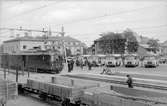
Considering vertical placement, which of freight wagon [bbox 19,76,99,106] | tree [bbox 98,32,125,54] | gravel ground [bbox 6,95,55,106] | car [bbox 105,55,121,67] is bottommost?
gravel ground [bbox 6,95,55,106]

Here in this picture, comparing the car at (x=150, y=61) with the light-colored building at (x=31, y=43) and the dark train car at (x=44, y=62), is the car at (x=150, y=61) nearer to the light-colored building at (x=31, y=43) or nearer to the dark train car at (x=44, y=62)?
the dark train car at (x=44, y=62)

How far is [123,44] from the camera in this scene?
52.0 m

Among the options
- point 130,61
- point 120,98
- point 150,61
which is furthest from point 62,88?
point 130,61

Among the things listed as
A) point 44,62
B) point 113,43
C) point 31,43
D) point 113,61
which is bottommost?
point 113,61

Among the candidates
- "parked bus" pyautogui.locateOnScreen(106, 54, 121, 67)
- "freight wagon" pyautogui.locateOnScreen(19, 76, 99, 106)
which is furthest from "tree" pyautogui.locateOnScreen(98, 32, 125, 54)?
"freight wagon" pyautogui.locateOnScreen(19, 76, 99, 106)

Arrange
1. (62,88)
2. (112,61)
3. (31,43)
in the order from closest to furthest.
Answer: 1. (62,88)
2. (112,61)
3. (31,43)

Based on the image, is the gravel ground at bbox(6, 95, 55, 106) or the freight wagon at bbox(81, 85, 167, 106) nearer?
the freight wagon at bbox(81, 85, 167, 106)

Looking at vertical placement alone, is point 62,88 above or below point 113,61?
below

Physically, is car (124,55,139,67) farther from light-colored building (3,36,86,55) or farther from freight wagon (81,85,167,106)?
light-colored building (3,36,86,55)

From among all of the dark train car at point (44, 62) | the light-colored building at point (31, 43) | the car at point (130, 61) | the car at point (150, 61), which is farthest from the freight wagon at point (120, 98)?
the light-colored building at point (31, 43)

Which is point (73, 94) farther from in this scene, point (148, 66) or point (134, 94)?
point (148, 66)

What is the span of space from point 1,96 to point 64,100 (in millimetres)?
4803

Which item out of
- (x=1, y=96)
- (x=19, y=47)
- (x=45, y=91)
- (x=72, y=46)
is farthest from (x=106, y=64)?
(x=72, y=46)

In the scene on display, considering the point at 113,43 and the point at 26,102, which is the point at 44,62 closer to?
the point at 26,102
